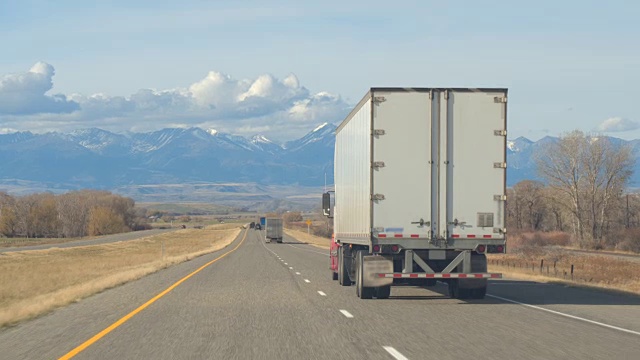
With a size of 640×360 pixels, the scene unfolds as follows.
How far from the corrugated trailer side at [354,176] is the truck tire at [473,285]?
2394 millimetres

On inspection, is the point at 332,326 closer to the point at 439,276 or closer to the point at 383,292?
the point at 439,276

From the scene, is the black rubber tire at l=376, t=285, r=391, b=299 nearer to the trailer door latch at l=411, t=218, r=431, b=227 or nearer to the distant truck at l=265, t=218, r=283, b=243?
the trailer door latch at l=411, t=218, r=431, b=227

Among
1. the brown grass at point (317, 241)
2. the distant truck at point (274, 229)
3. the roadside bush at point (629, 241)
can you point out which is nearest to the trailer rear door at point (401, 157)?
the roadside bush at point (629, 241)

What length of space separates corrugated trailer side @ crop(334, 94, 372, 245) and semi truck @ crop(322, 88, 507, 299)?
33cm

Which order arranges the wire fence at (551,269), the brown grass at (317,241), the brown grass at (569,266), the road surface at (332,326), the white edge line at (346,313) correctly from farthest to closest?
the brown grass at (317,241)
the brown grass at (569,266)
the wire fence at (551,269)
the white edge line at (346,313)
the road surface at (332,326)

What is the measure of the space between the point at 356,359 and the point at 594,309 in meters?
8.63

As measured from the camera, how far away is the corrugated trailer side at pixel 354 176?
62.2 feet

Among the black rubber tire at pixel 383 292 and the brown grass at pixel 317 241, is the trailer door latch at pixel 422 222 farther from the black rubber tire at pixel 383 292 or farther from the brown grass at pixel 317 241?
the brown grass at pixel 317 241

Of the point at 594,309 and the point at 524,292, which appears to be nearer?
the point at 594,309

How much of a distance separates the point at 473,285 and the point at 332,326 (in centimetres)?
549

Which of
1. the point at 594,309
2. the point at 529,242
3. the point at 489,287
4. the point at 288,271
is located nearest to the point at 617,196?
the point at 529,242

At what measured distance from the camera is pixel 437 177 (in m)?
18.3

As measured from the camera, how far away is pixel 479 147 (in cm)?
1842

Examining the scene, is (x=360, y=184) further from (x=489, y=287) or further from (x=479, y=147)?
(x=489, y=287)
